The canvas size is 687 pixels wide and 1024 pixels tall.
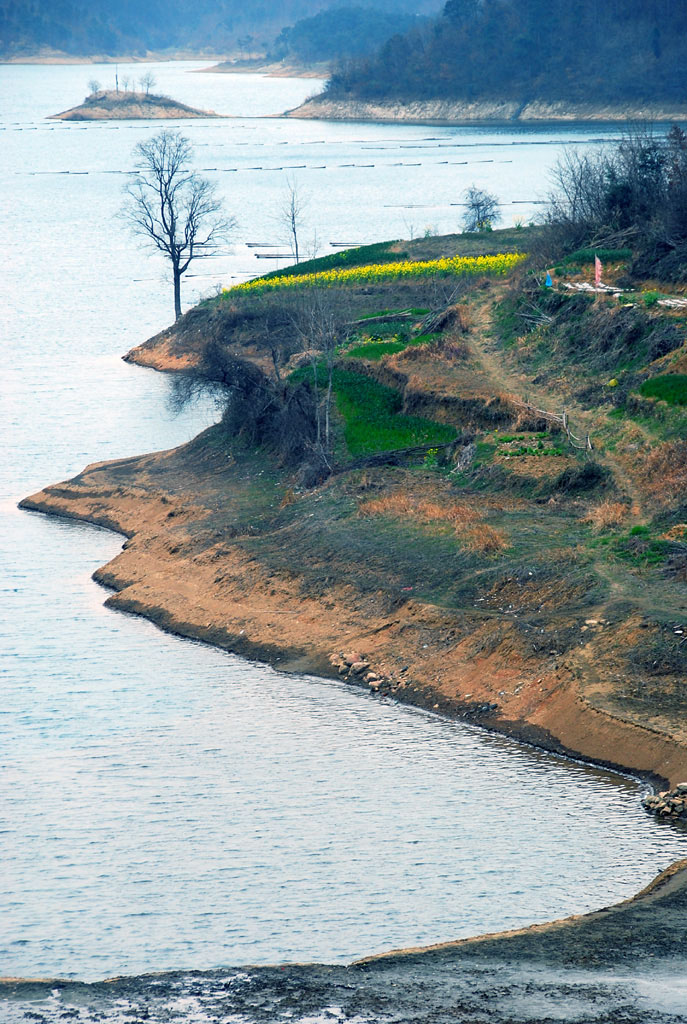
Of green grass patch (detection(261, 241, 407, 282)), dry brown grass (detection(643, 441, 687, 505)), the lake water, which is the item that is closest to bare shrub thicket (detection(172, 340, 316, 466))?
the lake water

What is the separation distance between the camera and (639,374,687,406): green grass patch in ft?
129

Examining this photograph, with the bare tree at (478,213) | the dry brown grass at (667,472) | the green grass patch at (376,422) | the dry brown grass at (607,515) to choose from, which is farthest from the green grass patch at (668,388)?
the bare tree at (478,213)

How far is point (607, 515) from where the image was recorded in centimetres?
3431

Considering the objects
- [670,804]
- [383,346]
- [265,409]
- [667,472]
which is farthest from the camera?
[383,346]

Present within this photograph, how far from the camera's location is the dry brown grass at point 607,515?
112 feet

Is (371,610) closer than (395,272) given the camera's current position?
Yes

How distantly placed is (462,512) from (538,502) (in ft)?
7.09

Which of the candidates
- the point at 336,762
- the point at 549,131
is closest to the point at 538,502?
the point at 336,762

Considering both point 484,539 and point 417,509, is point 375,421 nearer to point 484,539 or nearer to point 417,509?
point 417,509

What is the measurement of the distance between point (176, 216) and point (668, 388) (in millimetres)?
47123

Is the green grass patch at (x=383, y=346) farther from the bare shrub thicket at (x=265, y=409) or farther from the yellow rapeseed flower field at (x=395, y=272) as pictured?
the yellow rapeseed flower field at (x=395, y=272)

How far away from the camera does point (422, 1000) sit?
19.0 meters

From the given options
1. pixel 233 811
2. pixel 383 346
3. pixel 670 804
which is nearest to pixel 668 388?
pixel 383 346

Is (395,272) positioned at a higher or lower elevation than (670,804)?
higher
